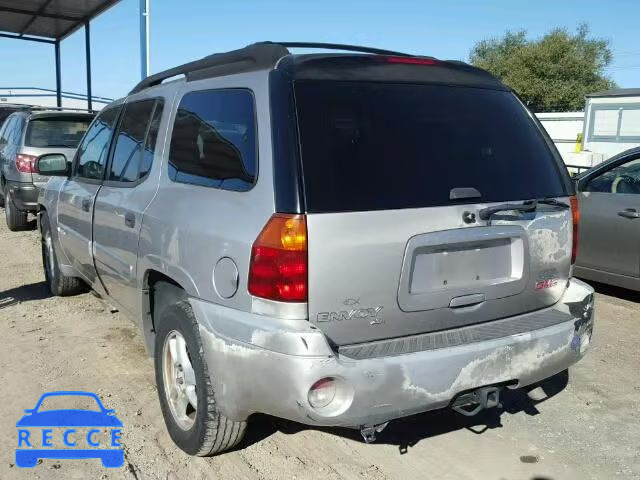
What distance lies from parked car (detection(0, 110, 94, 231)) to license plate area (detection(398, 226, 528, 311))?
24.9ft

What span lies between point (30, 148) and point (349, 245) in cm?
794

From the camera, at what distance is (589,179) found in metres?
6.21

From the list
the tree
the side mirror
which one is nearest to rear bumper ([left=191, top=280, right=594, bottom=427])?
the side mirror

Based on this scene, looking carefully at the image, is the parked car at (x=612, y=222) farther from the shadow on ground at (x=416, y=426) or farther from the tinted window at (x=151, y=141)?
the tinted window at (x=151, y=141)

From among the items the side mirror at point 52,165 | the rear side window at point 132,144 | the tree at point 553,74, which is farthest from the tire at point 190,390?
the tree at point 553,74

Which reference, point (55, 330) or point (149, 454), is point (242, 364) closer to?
point (149, 454)

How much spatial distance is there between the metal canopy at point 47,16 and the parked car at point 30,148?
578cm

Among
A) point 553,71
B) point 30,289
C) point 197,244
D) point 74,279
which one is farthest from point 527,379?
point 553,71

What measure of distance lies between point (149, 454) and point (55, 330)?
2.36 m

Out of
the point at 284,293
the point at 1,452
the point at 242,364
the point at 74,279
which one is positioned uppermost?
the point at 284,293

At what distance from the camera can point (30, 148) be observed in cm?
902

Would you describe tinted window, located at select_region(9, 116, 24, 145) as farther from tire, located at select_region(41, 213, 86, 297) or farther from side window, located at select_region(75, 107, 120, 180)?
side window, located at select_region(75, 107, 120, 180)

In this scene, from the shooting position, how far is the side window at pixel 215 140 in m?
2.73

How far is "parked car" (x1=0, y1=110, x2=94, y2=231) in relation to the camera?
902 cm
